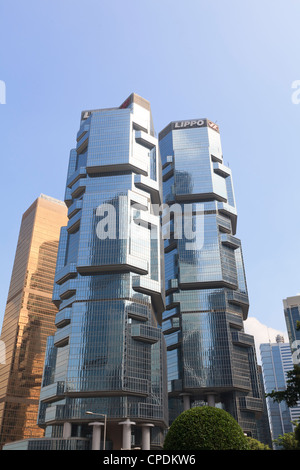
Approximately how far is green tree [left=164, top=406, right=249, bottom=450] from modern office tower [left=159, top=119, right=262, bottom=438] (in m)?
108

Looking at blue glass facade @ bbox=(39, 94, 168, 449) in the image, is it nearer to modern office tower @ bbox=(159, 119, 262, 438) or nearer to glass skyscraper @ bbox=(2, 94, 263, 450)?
glass skyscraper @ bbox=(2, 94, 263, 450)

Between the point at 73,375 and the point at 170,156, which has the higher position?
the point at 170,156

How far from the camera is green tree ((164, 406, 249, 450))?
115ft

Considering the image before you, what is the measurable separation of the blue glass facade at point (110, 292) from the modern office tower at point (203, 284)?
1543 cm

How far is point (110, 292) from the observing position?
12838cm

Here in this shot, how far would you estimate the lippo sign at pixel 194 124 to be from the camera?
192375mm

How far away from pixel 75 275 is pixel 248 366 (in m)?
70.5

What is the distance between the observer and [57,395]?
11475 cm

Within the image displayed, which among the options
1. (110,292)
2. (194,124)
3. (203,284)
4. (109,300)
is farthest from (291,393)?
(194,124)

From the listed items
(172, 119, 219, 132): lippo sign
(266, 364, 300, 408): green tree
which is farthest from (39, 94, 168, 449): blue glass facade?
(266, 364, 300, 408): green tree

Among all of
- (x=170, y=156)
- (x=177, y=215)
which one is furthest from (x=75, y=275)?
(x=170, y=156)

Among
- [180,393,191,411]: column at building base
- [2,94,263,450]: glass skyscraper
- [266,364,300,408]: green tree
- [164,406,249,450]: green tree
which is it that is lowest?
[164,406,249,450]: green tree

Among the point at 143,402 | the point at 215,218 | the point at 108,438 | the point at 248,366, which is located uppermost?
the point at 215,218

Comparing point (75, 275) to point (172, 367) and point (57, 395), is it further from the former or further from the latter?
point (172, 367)
